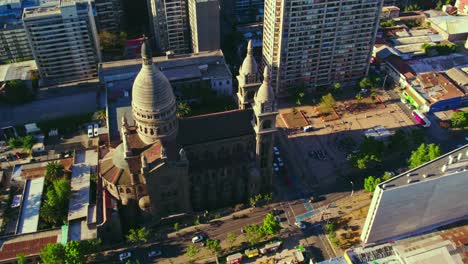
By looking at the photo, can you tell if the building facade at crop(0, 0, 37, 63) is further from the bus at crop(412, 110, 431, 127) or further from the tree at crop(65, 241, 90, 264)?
the bus at crop(412, 110, 431, 127)

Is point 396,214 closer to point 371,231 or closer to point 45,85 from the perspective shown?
point 371,231

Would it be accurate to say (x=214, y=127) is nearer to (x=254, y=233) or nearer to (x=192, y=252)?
(x=254, y=233)

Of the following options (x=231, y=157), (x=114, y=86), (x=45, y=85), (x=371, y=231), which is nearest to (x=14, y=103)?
(x=45, y=85)

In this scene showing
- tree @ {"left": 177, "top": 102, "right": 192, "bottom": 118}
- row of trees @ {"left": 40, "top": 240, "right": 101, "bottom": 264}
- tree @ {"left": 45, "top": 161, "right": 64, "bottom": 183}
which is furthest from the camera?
tree @ {"left": 177, "top": 102, "right": 192, "bottom": 118}

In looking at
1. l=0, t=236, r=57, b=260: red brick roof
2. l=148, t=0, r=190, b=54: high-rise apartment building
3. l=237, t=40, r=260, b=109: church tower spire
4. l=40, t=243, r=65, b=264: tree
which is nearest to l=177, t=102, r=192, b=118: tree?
l=237, t=40, r=260, b=109: church tower spire

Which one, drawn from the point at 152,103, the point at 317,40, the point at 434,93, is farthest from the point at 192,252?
the point at 434,93
